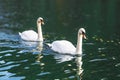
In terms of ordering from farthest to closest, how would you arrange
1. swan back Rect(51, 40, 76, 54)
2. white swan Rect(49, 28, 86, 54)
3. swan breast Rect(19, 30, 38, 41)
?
swan breast Rect(19, 30, 38, 41) < swan back Rect(51, 40, 76, 54) < white swan Rect(49, 28, 86, 54)

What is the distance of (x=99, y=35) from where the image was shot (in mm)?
32812

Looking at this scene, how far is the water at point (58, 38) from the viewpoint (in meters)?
21.9

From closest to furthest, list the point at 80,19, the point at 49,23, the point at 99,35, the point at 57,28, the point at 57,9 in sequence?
the point at 99,35 < the point at 57,28 < the point at 49,23 < the point at 80,19 < the point at 57,9

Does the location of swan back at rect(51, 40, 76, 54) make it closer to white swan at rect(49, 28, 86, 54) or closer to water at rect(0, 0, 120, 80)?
white swan at rect(49, 28, 86, 54)

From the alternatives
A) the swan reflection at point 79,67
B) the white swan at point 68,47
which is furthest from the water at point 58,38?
the white swan at point 68,47

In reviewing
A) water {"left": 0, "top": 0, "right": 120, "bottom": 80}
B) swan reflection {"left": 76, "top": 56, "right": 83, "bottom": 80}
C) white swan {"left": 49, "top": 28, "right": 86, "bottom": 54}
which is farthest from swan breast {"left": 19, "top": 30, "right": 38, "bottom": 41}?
swan reflection {"left": 76, "top": 56, "right": 83, "bottom": 80}

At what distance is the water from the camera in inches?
861

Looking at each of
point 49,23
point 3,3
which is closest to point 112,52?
point 49,23

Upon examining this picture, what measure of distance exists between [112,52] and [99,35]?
631 centimetres

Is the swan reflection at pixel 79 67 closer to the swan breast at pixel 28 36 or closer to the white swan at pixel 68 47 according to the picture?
the white swan at pixel 68 47

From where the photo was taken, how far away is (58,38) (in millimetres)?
31312

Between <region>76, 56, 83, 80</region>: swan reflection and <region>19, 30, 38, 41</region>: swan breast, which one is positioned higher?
<region>19, 30, 38, 41</region>: swan breast

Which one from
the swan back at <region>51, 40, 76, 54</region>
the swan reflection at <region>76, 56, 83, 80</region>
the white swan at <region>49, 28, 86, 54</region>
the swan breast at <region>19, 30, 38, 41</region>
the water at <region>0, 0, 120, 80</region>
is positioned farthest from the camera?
the swan breast at <region>19, 30, 38, 41</region>

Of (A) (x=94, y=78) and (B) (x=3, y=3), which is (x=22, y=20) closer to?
(B) (x=3, y=3)
